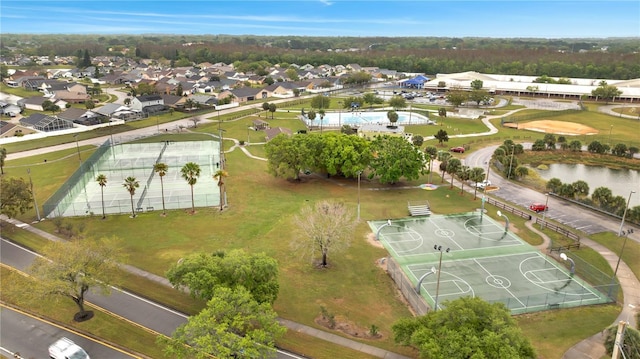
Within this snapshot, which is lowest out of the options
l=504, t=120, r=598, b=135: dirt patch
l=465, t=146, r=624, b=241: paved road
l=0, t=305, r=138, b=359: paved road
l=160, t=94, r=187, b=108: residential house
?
l=0, t=305, r=138, b=359: paved road

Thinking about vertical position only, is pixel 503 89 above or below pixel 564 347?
above

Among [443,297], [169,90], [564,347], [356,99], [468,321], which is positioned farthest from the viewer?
[169,90]

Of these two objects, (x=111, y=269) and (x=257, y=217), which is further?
(x=257, y=217)

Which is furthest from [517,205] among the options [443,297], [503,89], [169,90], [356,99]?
[169,90]

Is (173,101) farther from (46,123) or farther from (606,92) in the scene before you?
(606,92)

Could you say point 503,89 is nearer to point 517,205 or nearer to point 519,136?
point 519,136

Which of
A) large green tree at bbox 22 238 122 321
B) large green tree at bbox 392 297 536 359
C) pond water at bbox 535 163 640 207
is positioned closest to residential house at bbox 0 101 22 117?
large green tree at bbox 22 238 122 321

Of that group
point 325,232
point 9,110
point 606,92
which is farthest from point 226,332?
point 606,92

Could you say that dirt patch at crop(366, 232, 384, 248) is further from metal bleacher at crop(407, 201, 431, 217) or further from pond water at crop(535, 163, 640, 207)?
pond water at crop(535, 163, 640, 207)
